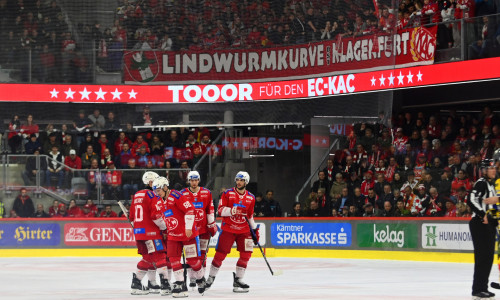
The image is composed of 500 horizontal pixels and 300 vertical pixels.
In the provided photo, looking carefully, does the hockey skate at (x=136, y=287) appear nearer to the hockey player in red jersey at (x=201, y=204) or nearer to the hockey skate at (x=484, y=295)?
the hockey player in red jersey at (x=201, y=204)

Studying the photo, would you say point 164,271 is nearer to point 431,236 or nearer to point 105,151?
point 431,236

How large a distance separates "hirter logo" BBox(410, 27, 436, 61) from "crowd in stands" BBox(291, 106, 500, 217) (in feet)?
4.70

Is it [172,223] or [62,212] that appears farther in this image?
[62,212]

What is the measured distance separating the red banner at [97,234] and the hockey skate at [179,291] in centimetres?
1069

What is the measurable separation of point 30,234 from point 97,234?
1.61 metres

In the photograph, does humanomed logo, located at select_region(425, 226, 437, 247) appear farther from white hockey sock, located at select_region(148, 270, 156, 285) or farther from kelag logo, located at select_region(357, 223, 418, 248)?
white hockey sock, located at select_region(148, 270, 156, 285)

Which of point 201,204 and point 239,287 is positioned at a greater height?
point 201,204

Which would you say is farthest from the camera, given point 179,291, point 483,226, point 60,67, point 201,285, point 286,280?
point 60,67

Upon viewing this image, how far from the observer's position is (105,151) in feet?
83.1

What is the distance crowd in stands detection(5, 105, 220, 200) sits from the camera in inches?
934

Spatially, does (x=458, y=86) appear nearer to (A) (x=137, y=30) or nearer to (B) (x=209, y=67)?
(B) (x=209, y=67)

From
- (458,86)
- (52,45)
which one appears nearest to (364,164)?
(458,86)

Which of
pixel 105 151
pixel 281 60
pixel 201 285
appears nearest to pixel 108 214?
pixel 105 151

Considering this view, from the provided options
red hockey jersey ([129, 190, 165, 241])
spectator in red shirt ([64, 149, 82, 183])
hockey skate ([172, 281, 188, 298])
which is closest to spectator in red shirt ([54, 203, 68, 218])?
spectator in red shirt ([64, 149, 82, 183])
